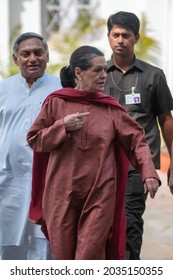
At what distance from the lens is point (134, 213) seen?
20.4 ft

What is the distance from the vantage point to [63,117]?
205 inches

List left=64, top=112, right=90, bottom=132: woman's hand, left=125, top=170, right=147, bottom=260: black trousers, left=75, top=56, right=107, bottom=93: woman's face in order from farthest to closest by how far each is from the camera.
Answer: left=125, top=170, right=147, bottom=260: black trousers, left=75, top=56, right=107, bottom=93: woman's face, left=64, top=112, right=90, bottom=132: woman's hand

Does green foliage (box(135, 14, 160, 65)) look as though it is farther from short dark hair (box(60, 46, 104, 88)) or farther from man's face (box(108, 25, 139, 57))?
short dark hair (box(60, 46, 104, 88))

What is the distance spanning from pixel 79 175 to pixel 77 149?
0.48ft

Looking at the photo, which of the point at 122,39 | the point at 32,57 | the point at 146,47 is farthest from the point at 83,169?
the point at 146,47

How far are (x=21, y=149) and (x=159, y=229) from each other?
353 cm

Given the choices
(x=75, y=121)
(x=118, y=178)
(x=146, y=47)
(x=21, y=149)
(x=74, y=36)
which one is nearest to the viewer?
(x=75, y=121)

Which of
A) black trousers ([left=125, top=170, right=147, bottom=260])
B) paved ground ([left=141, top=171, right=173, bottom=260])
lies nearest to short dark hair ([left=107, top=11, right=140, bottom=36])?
black trousers ([left=125, top=170, right=147, bottom=260])

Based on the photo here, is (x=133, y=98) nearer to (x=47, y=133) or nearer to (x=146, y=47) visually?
(x=47, y=133)

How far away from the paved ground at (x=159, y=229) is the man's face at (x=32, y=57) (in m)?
2.42

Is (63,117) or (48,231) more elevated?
(63,117)

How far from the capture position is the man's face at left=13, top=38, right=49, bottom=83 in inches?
232
